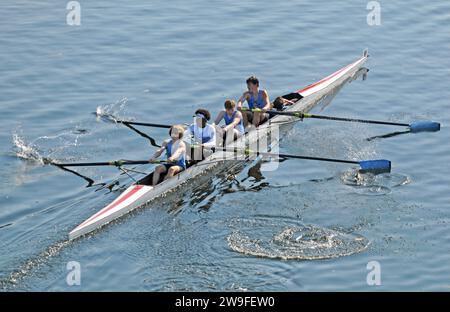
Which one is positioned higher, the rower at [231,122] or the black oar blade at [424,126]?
the rower at [231,122]

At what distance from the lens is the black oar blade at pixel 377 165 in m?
22.0

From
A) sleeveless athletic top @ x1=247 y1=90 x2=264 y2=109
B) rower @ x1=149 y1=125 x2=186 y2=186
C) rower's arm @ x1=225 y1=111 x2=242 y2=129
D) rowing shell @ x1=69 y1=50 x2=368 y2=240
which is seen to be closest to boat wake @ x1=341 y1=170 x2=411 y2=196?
rowing shell @ x1=69 y1=50 x2=368 y2=240

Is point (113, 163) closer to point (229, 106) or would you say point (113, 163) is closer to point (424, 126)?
point (229, 106)

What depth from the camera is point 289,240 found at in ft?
60.6

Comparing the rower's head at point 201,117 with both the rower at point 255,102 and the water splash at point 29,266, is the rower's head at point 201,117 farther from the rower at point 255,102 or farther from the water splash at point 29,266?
the water splash at point 29,266

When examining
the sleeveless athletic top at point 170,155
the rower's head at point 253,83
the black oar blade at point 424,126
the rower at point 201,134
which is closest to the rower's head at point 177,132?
the sleeveless athletic top at point 170,155

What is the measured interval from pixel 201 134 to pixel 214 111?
431cm

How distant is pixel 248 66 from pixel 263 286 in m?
15.3

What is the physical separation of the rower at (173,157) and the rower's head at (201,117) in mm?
1321

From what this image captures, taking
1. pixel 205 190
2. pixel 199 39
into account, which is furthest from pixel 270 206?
pixel 199 39

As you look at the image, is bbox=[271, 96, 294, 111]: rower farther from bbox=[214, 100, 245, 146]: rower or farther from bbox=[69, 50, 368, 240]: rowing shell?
bbox=[214, 100, 245, 146]: rower

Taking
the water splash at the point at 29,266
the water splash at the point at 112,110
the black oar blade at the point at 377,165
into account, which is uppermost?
the water splash at the point at 112,110

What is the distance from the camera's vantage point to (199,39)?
1307 inches
